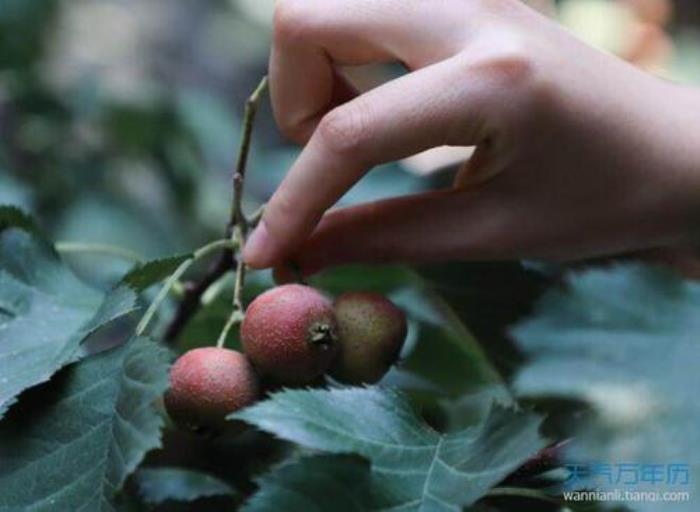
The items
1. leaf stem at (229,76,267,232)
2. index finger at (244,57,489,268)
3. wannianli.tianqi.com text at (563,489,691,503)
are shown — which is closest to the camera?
wannianli.tianqi.com text at (563,489,691,503)

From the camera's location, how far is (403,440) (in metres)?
0.71

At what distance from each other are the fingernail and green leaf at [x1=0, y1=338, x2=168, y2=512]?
0.44 feet

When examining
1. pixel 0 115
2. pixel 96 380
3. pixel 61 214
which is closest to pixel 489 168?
pixel 96 380

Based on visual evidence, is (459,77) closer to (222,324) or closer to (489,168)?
(489,168)

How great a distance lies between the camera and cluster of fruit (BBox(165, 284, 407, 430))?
2.49ft

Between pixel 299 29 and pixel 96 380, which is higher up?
pixel 299 29

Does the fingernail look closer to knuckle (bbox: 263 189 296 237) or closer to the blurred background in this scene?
knuckle (bbox: 263 189 296 237)

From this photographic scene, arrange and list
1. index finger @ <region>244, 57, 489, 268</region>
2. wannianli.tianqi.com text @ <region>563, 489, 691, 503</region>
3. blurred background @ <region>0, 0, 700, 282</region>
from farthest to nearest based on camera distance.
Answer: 1. blurred background @ <region>0, 0, 700, 282</region>
2. index finger @ <region>244, 57, 489, 268</region>
3. wannianli.tianqi.com text @ <region>563, 489, 691, 503</region>

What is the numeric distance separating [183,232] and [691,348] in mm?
1208

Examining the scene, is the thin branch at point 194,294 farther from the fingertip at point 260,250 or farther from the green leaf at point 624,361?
the green leaf at point 624,361

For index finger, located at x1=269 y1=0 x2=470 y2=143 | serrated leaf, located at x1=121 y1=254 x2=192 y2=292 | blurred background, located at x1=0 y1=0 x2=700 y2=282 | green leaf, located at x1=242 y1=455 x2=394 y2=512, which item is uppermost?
index finger, located at x1=269 y1=0 x2=470 y2=143

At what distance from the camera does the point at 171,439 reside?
1.01m

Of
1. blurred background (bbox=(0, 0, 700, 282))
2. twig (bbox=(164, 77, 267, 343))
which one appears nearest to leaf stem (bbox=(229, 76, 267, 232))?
twig (bbox=(164, 77, 267, 343))

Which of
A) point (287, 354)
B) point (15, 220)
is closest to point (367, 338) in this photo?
point (287, 354)
